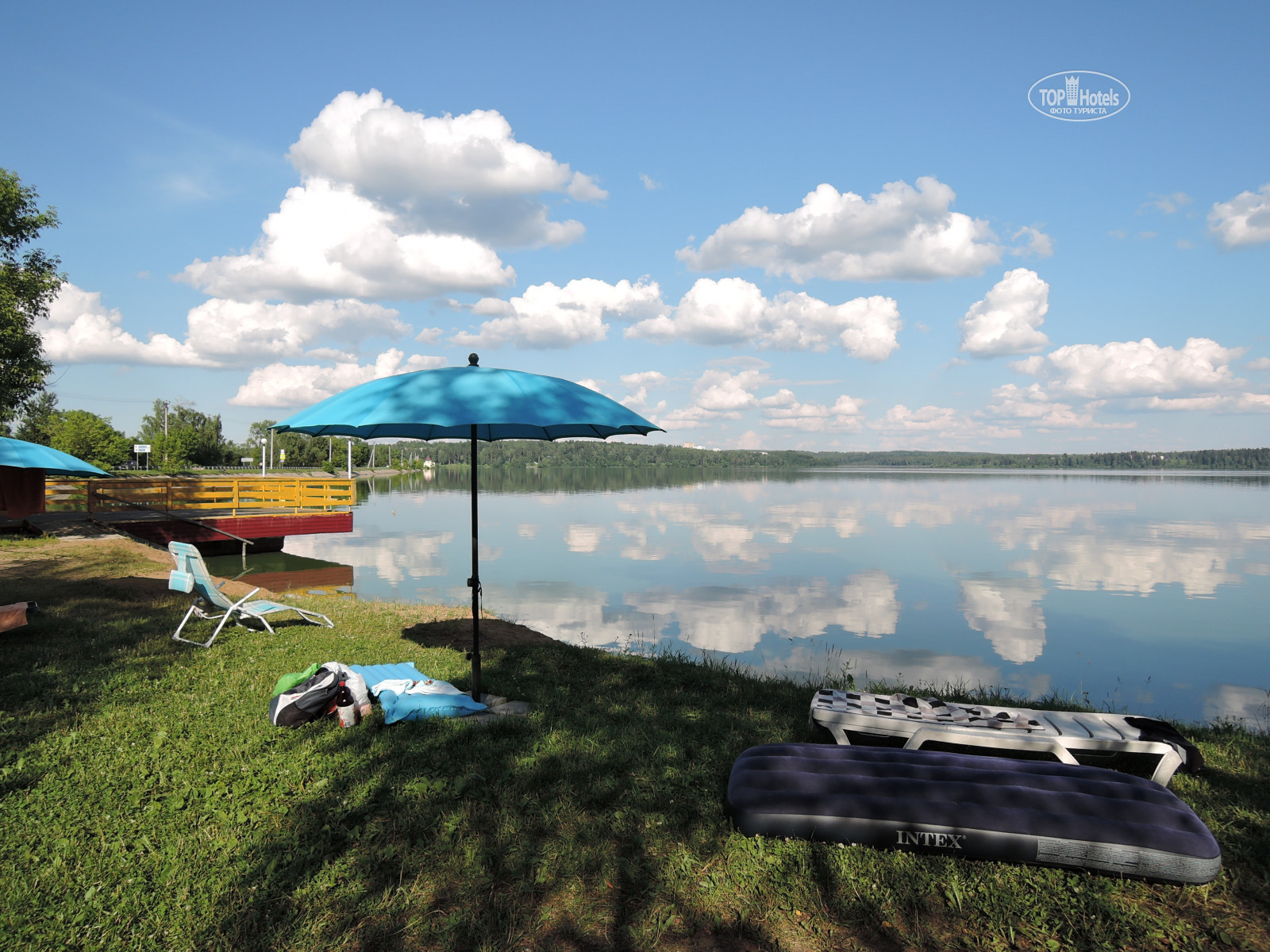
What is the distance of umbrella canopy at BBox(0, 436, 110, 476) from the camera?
34.0ft

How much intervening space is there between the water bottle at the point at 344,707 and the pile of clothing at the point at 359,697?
0.8 inches

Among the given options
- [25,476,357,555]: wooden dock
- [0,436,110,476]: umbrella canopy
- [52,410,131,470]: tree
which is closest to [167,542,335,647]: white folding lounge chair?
[0,436,110,476]: umbrella canopy

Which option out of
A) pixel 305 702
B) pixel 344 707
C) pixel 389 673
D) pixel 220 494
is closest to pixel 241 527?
pixel 220 494

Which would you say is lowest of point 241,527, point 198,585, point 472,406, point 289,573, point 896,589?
point 896,589

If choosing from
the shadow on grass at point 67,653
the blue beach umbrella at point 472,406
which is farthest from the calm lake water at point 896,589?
the blue beach umbrella at point 472,406

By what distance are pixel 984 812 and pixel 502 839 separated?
2.38m

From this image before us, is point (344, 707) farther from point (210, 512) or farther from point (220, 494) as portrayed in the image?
point (210, 512)

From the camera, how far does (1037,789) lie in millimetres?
3328

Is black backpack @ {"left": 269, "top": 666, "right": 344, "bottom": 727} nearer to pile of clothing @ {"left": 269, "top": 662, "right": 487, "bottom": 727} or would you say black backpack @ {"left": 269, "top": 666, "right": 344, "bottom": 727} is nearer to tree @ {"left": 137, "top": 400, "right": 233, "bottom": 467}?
pile of clothing @ {"left": 269, "top": 662, "right": 487, "bottom": 727}

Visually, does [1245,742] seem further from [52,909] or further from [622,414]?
[52,909]

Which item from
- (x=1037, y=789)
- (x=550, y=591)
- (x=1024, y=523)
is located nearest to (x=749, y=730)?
(x=1037, y=789)

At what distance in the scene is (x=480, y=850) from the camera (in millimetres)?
3299

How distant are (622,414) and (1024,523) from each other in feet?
115

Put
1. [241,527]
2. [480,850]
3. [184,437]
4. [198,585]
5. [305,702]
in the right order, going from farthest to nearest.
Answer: [184,437] < [241,527] < [198,585] < [305,702] < [480,850]
